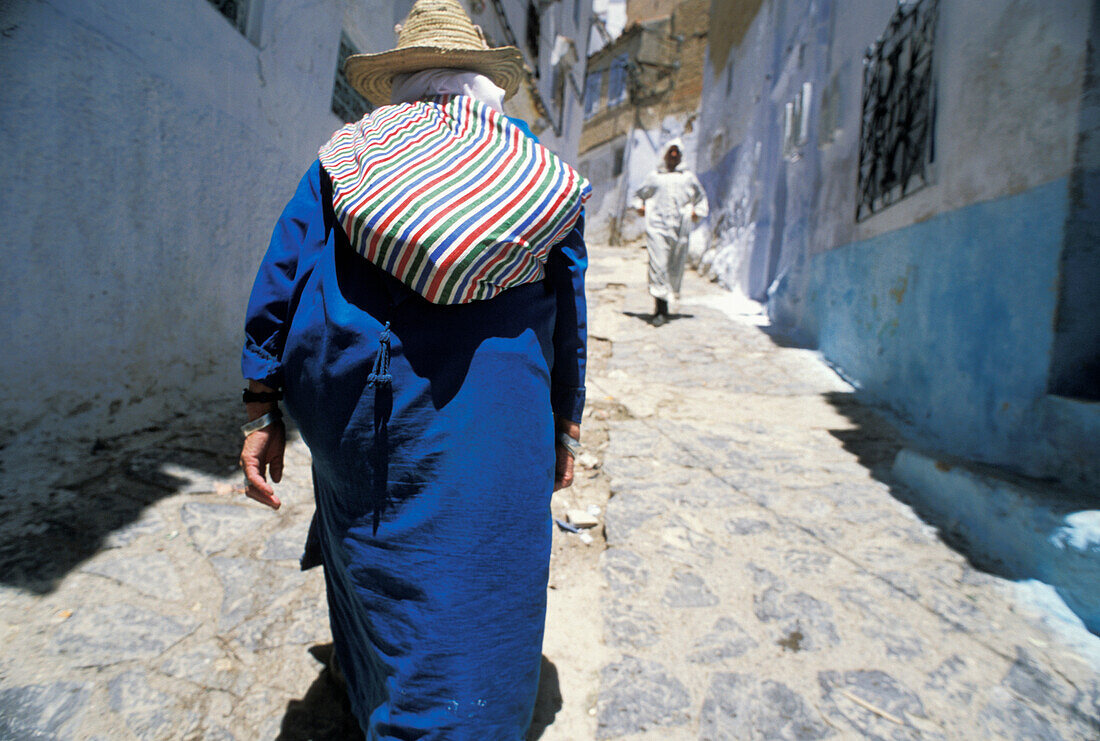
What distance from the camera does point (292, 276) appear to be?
4.09 ft

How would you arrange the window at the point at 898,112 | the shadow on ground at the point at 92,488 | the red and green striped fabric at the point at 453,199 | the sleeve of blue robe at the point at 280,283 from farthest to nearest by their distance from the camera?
1. the window at the point at 898,112
2. the shadow on ground at the point at 92,488
3. the sleeve of blue robe at the point at 280,283
4. the red and green striped fabric at the point at 453,199

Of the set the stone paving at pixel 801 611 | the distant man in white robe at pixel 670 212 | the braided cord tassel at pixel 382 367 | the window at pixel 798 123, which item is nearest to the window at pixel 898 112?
the stone paving at pixel 801 611

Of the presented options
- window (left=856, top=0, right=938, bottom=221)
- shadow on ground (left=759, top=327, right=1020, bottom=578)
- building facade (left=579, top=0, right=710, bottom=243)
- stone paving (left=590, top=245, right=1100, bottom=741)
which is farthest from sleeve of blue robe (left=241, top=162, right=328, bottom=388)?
building facade (left=579, top=0, right=710, bottom=243)

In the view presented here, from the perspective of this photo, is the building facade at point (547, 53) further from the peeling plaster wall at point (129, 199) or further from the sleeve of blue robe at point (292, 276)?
the sleeve of blue robe at point (292, 276)

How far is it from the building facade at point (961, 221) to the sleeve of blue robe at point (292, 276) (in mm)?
1953

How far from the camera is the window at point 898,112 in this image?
3578mm

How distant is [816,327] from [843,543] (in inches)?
150

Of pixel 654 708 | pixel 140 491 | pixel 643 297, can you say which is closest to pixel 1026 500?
pixel 654 708

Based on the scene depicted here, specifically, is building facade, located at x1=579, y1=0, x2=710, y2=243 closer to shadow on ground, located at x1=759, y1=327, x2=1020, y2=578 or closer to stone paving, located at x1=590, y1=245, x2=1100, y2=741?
shadow on ground, located at x1=759, y1=327, x2=1020, y2=578

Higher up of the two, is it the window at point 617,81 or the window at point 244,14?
the window at point 617,81

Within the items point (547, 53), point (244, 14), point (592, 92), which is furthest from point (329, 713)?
point (592, 92)

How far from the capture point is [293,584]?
204 cm

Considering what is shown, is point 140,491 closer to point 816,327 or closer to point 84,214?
point 84,214

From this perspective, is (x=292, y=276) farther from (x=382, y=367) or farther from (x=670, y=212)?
(x=670, y=212)
